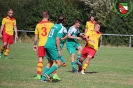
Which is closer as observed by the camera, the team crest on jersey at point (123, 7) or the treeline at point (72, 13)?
the treeline at point (72, 13)

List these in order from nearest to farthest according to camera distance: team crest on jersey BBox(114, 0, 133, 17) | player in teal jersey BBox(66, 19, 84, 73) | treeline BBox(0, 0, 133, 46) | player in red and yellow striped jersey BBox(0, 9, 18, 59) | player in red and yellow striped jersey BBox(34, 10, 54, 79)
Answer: player in red and yellow striped jersey BBox(34, 10, 54, 79) < player in teal jersey BBox(66, 19, 84, 73) < player in red and yellow striped jersey BBox(0, 9, 18, 59) < treeline BBox(0, 0, 133, 46) < team crest on jersey BBox(114, 0, 133, 17)

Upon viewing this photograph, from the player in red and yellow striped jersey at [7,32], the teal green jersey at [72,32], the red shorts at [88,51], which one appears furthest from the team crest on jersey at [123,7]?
the red shorts at [88,51]

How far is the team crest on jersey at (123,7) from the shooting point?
49812mm

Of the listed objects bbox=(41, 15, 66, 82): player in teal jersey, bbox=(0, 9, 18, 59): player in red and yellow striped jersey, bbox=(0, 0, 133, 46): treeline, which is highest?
bbox=(41, 15, 66, 82): player in teal jersey

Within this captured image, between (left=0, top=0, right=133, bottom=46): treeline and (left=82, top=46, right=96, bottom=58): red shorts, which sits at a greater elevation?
(left=82, top=46, right=96, bottom=58): red shorts

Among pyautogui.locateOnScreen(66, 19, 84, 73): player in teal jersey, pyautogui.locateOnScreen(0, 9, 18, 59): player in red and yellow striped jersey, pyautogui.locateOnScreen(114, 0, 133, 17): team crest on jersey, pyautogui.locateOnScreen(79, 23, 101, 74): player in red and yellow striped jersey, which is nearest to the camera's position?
pyautogui.locateOnScreen(79, 23, 101, 74): player in red and yellow striped jersey

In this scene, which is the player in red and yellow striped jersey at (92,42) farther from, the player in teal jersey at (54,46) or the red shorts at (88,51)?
the player in teal jersey at (54,46)

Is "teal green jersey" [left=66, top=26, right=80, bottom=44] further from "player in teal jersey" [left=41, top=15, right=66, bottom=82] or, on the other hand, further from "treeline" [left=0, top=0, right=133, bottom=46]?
"treeline" [left=0, top=0, right=133, bottom=46]

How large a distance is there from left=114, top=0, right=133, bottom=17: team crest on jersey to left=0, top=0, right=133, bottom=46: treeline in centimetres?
58

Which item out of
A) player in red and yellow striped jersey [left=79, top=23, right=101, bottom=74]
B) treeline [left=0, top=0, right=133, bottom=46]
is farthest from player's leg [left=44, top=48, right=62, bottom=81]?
treeline [left=0, top=0, right=133, bottom=46]

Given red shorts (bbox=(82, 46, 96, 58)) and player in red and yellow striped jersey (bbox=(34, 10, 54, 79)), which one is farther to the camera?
red shorts (bbox=(82, 46, 96, 58))

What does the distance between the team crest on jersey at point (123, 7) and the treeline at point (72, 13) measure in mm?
585

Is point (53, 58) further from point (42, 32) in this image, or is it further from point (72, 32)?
point (72, 32)

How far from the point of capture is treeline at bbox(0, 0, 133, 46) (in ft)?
157
